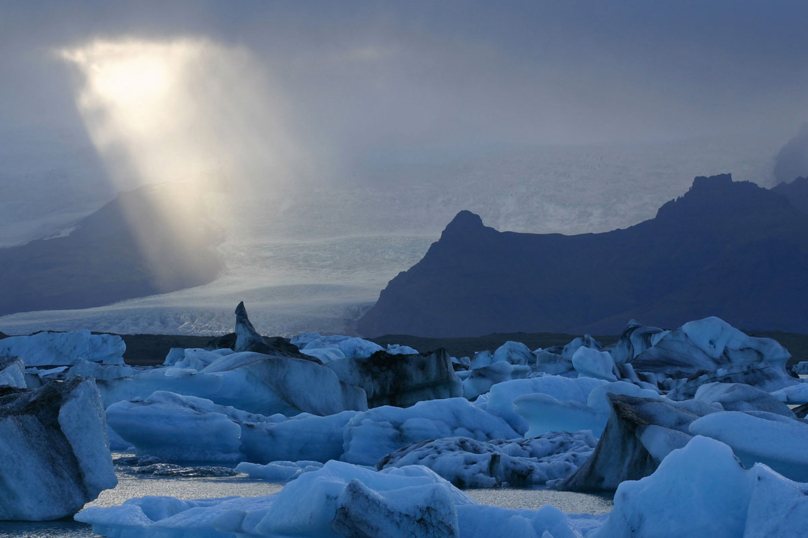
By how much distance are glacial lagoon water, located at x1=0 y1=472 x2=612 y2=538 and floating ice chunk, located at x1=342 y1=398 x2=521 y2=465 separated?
4.41 ft

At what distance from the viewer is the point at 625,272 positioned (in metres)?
84.6

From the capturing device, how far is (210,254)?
76.5 m

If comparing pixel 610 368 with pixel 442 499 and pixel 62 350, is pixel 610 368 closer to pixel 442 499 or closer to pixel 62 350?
pixel 442 499

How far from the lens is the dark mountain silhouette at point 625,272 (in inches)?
2953

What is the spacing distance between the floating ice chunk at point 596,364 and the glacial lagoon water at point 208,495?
1075 cm

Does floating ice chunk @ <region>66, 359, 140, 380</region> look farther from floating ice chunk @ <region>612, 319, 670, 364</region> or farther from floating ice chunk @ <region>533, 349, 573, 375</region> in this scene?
floating ice chunk @ <region>612, 319, 670, 364</region>

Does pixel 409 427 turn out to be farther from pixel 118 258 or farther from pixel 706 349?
pixel 118 258

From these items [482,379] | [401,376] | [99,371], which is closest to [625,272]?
[482,379]

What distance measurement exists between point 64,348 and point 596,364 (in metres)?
17.7

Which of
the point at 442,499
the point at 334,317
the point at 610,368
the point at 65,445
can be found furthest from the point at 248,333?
the point at 334,317

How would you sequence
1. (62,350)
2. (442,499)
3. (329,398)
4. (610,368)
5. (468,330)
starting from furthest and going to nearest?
(468,330) < (62,350) < (610,368) < (329,398) < (442,499)

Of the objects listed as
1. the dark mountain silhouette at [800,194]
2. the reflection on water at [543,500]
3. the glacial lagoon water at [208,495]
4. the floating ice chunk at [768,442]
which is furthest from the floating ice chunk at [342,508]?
the dark mountain silhouette at [800,194]

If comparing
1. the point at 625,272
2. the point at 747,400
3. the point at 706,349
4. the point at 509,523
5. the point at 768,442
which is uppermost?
the point at 509,523

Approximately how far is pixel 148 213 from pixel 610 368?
77150 mm
